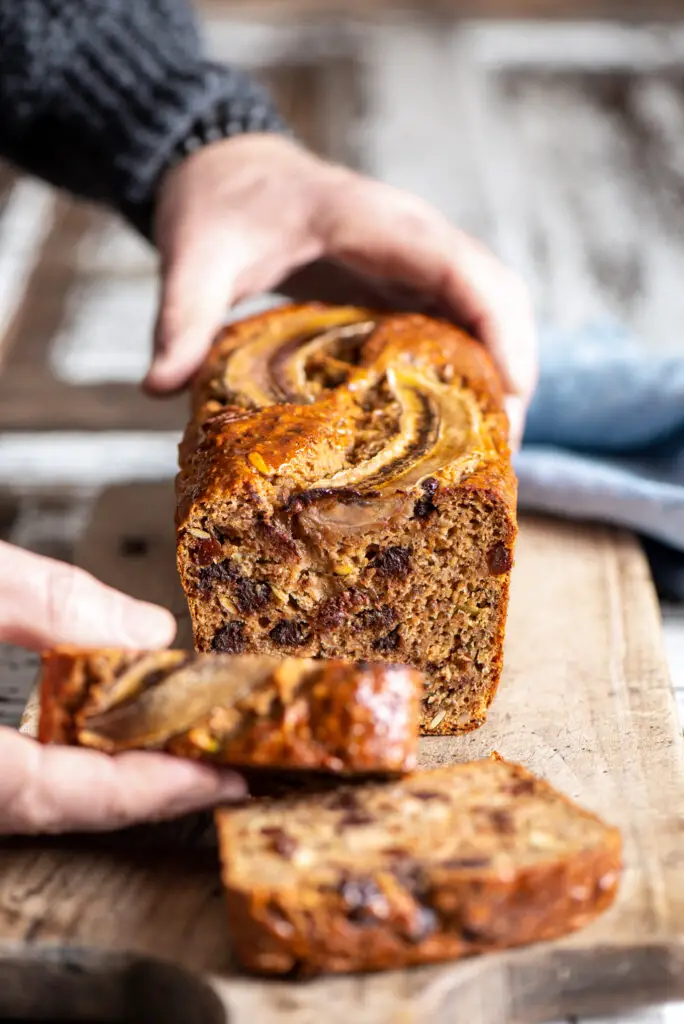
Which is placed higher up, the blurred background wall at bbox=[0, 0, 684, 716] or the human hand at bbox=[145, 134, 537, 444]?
the human hand at bbox=[145, 134, 537, 444]

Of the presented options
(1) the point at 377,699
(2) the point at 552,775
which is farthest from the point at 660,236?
(1) the point at 377,699

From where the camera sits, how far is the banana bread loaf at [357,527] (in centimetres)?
265

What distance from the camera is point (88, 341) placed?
5.18 meters

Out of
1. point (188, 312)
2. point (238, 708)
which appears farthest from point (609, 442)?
point (238, 708)

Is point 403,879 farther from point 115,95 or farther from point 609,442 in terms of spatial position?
point 115,95

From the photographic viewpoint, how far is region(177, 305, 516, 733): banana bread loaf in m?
2.65

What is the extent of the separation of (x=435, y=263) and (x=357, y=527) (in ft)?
4.51

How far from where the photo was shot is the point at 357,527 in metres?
2.65

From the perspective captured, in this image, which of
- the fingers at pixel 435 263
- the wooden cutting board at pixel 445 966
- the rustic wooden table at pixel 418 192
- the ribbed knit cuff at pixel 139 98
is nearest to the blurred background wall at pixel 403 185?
the rustic wooden table at pixel 418 192

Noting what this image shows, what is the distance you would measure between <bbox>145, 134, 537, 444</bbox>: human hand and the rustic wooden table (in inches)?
29.5

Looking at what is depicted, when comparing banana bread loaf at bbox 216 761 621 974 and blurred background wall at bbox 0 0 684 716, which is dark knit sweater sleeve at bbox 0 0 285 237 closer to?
blurred background wall at bbox 0 0 684 716

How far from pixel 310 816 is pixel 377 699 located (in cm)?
27

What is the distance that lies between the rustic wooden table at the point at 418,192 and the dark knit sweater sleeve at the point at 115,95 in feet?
2.73

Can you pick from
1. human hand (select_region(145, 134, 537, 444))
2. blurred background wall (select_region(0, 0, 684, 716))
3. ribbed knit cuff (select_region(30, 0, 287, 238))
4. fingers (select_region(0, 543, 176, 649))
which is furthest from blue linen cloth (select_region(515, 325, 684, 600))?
fingers (select_region(0, 543, 176, 649))
